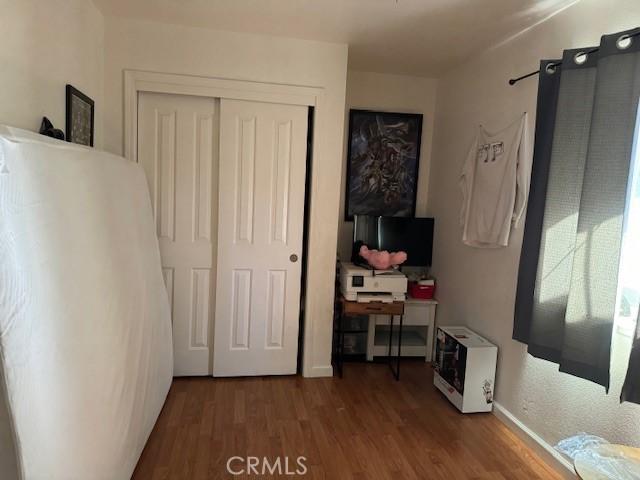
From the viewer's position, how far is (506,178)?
2506 mm

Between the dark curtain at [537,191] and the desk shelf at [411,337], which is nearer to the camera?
the dark curtain at [537,191]

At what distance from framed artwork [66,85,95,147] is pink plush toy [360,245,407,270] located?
1.98 meters

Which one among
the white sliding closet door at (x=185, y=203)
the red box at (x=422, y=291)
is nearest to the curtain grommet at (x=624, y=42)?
the red box at (x=422, y=291)

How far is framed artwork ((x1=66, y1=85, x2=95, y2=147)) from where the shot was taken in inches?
83.0

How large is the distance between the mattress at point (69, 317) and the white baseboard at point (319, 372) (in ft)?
3.93

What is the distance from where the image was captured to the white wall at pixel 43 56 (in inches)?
60.2

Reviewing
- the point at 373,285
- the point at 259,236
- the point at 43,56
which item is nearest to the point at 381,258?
the point at 373,285

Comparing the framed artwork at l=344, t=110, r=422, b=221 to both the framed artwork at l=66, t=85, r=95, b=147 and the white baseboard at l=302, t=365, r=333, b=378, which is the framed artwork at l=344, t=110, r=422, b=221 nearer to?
the white baseboard at l=302, t=365, r=333, b=378

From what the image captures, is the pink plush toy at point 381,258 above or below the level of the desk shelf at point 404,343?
above

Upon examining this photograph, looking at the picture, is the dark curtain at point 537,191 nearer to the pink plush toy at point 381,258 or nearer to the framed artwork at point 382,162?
the pink plush toy at point 381,258

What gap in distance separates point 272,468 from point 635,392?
163cm

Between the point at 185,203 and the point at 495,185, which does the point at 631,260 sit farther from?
the point at 185,203

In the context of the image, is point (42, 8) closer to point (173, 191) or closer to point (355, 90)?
point (173, 191)

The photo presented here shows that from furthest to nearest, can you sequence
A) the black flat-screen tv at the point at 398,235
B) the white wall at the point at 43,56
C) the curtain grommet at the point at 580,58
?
1. the black flat-screen tv at the point at 398,235
2. the curtain grommet at the point at 580,58
3. the white wall at the point at 43,56
